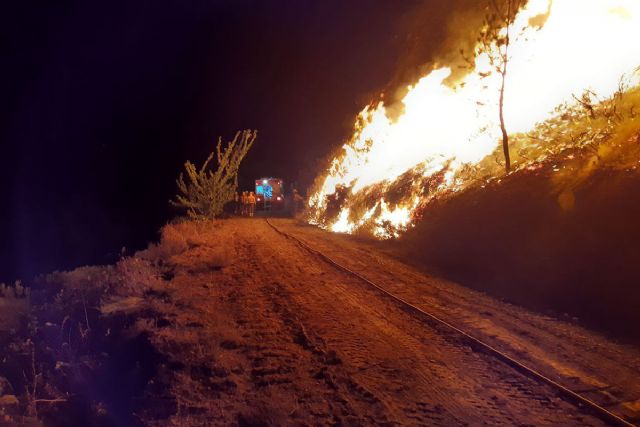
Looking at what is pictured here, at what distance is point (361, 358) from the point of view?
6012mm

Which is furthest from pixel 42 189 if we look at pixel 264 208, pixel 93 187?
pixel 264 208

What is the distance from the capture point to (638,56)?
43.7ft

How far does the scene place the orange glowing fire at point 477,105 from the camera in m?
14.3

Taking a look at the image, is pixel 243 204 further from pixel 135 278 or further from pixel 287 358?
pixel 287 358

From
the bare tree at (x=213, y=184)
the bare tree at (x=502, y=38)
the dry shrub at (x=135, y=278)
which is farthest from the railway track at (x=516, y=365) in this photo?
the bare tree at (x=213, y=184)

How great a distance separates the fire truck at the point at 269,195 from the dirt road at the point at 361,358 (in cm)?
3210

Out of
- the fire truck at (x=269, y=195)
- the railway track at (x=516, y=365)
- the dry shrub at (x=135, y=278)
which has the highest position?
the fire truck at (x=269, y=195)

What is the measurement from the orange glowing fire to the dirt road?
335 inches

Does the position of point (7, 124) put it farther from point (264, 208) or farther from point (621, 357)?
point (621, 357)

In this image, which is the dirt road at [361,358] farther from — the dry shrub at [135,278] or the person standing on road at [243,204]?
the person standing on road at [243,204]

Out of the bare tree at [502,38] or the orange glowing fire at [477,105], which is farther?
the bare tree at [502,38]

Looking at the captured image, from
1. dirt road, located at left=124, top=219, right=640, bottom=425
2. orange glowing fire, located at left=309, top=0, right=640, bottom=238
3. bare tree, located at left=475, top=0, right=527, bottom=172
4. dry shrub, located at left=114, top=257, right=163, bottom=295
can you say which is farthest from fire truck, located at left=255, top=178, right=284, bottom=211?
dirt road, located at left=124, top=219, right=640, bottom=425

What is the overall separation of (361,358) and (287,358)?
970mm

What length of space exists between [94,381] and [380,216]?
51.5ft
